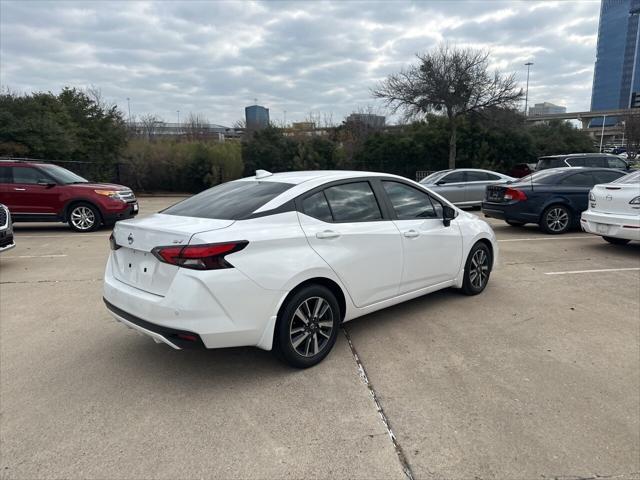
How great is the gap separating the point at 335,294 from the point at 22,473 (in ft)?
7.70

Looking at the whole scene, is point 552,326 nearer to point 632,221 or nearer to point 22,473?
point 632,221

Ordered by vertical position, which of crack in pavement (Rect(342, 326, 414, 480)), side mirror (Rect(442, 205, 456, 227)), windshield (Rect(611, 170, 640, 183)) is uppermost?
windshield (Rect(611, 170, 640, 183))

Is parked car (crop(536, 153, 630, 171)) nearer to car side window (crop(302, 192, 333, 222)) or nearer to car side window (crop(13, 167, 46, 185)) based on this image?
car side window (crop(302, 192, 333, 222))

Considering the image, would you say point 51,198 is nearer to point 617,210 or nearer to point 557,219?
point 557,219

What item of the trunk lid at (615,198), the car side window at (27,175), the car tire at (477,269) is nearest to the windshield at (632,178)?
the trunk lid at (615,198)

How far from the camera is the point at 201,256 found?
2.90 meters

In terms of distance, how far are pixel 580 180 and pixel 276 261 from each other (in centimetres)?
926

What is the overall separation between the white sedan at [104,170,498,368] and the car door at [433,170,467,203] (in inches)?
366

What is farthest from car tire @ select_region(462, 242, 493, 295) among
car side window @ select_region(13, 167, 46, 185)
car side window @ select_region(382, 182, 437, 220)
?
car side window @ select_region(13, 167, 46, 185)

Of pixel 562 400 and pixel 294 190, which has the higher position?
pixel 294 190

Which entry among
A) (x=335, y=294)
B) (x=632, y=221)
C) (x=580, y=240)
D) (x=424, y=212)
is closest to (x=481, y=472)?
(x=335, y=294)

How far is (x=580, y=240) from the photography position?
8922mm

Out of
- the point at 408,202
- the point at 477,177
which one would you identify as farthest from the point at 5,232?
the point at 477,177

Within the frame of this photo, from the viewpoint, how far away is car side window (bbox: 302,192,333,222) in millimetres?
3557
